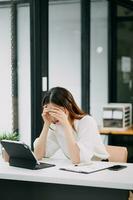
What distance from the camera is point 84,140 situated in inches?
113

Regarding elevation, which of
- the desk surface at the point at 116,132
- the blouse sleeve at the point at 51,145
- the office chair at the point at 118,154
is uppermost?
the blouse sleeve at the point at 51,145

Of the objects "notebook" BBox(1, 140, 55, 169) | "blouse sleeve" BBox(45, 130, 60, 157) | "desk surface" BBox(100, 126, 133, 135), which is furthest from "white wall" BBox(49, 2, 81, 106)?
"notebook" BBox(1, 140, 55, 169)

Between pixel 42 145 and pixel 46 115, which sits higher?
pixel 46 115

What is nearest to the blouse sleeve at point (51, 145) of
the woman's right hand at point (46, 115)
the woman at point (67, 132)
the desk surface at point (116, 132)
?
the woman at point (67, 132)

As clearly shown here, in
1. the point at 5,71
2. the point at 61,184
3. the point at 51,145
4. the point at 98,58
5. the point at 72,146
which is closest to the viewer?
the point at 61,184

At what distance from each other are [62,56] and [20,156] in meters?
2.16

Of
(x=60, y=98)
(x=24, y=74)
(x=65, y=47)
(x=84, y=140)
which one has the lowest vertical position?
(x=84, y=140)

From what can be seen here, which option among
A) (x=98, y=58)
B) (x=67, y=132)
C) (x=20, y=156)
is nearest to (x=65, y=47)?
(x=98, y=58)

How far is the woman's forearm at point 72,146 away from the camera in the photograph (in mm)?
2771

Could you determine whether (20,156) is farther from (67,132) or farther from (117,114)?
(117,114)

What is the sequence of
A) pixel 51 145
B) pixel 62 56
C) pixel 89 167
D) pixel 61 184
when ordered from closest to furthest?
pixel 61 184 → pixel 89 167 → pixel 51 145 → pixel 62 56

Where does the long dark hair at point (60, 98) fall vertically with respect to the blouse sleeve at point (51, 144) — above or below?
above

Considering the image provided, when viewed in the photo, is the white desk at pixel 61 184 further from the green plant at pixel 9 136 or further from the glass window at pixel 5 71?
the glass window at pixel 5 71

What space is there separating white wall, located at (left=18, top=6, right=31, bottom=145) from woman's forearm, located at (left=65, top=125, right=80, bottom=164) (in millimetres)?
1106
